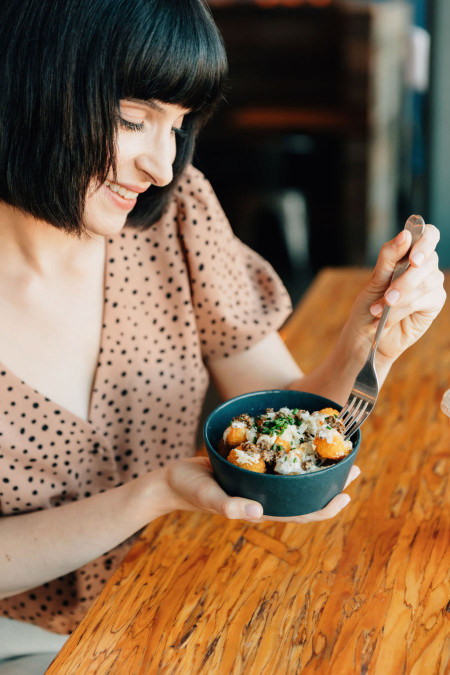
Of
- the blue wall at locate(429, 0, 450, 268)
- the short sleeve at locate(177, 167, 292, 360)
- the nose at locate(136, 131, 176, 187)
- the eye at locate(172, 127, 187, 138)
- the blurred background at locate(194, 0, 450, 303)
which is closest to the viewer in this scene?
the nose at locate(136, 131, 176, 187)

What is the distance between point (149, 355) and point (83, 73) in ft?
1.80

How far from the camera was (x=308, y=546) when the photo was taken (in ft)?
3.20

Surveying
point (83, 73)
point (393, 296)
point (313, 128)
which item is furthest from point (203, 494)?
point (313, 128)

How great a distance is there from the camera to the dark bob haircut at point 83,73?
37.0 inches

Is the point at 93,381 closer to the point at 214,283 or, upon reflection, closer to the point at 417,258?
the point at 214,283

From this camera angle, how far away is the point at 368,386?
3.29 ft

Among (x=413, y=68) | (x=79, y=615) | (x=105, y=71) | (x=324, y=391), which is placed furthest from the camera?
(x=413, y=68)

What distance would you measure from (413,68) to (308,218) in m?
1.30

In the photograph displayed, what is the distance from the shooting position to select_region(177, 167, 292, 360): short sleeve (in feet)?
4.43

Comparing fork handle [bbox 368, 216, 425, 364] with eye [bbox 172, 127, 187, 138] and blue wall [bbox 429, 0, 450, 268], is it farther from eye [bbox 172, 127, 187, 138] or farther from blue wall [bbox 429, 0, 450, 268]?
blue wall [bbox 429, 0, 450, 268]

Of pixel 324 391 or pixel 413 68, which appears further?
pixel 413 68

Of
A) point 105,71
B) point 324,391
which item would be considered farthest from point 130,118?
point 324,391

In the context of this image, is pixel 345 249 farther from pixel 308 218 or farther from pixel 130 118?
pixel 130 118

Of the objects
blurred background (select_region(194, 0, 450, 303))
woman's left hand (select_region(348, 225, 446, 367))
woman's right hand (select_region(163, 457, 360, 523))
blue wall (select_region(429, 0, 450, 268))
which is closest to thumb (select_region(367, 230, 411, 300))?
woman's left hand (select_region(348, 225, 446, 367))
